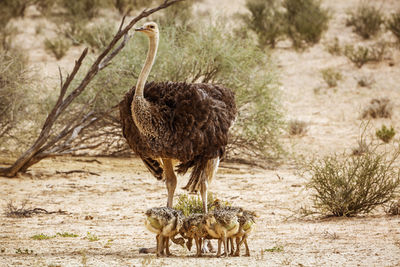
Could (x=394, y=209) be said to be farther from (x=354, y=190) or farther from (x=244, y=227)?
(x=244, y=227)

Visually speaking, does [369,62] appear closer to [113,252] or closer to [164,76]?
[164,76]

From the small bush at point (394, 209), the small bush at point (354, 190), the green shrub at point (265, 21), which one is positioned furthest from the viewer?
the green shrub at point (265, 21)

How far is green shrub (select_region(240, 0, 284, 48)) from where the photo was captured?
2242 cm

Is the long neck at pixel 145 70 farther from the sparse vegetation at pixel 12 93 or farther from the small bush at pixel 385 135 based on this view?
the small bush at pixel 385 135

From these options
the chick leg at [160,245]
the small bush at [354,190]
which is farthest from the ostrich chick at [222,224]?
the small bush at [354,190]

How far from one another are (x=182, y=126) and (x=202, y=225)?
4.05 ft

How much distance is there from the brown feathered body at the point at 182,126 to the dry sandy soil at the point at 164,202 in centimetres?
95

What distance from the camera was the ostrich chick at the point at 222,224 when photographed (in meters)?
5.54

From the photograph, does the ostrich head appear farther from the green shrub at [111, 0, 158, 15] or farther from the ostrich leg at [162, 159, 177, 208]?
the green shrub at [111, 0, 158, 15]

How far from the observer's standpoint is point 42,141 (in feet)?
32.3

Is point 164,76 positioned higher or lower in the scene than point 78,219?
higher

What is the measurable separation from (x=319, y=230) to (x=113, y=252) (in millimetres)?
2333

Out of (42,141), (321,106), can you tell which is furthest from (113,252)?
(321,106)

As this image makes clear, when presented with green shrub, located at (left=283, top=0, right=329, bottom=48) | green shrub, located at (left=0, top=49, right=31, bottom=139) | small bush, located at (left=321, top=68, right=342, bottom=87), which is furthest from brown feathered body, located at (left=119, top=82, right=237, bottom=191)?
green shrub, located at (left=283, top=0, right=329, bottom=48)
